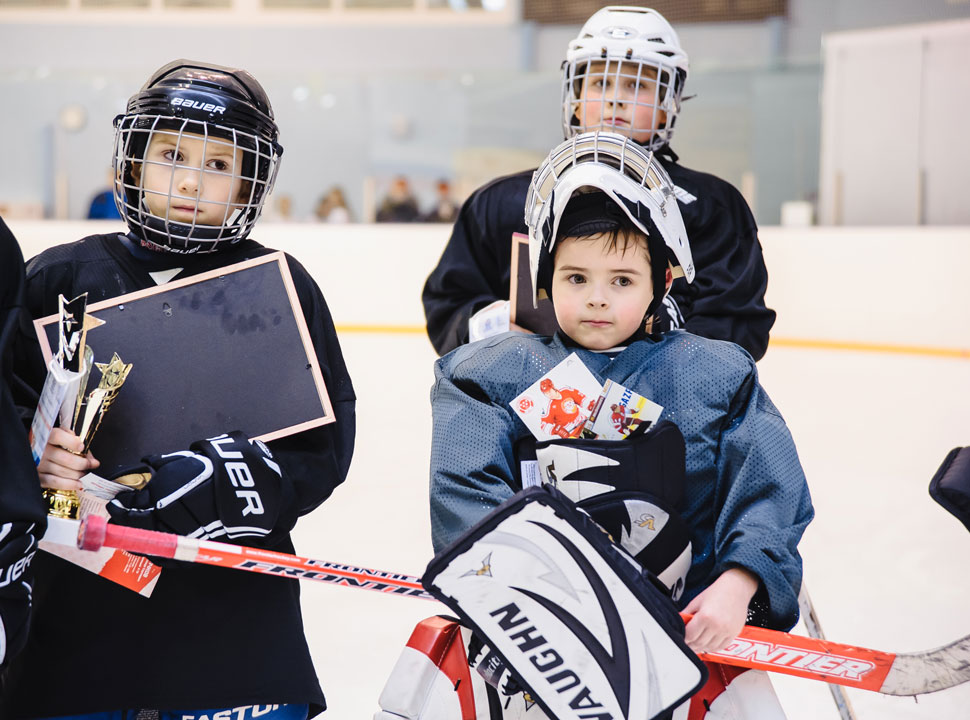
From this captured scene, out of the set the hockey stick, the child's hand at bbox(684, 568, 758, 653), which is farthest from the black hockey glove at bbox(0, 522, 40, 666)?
the hockey stick

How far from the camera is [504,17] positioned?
30.4 ft

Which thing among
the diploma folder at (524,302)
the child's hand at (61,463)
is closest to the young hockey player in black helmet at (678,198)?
the diploma folder at (524,302)

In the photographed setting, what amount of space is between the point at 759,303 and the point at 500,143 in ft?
19.0

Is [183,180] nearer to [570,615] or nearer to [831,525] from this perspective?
[570,615]

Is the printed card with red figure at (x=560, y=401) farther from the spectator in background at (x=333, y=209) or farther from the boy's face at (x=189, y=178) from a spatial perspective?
the spectator in background at (x=333, y=209)

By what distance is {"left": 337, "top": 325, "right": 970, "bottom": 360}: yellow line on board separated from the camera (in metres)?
5.73

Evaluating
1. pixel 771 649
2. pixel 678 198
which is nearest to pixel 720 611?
pixel 771 649

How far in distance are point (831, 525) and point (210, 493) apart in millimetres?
2439

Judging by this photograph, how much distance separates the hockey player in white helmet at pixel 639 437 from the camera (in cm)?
103

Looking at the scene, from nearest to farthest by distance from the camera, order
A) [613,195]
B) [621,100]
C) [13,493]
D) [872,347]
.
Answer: [13,493] < [613,195] < [621,100] < [872,347]

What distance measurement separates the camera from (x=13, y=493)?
2.94ft

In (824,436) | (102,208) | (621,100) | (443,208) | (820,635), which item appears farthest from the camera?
(443,208)

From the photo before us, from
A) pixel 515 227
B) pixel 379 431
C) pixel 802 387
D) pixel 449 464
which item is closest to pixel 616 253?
pixel 449 464

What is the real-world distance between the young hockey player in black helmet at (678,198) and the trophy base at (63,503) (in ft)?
3.02
